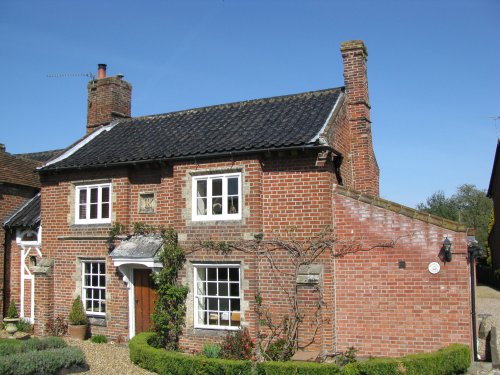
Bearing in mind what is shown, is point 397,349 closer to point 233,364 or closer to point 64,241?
point 233,364

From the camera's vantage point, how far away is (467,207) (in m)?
70.4

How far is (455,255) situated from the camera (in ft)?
40.5

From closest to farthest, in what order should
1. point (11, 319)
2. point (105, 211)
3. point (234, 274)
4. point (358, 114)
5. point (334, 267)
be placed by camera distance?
point (334, 267) < point (234, 274) < point (358, 114) < point (105, 211) < point (11, 319)

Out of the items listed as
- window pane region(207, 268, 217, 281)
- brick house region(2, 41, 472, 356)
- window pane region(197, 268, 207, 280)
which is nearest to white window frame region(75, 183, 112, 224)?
brick house region(2, 41, 472, 356)

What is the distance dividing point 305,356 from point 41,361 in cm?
616

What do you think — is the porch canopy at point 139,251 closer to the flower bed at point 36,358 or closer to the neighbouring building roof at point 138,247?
the neighbouring building roof at point 138,247

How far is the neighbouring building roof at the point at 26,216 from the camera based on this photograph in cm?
1877

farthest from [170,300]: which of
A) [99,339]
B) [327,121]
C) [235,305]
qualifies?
[327,121]

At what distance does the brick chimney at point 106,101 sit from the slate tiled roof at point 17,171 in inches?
124

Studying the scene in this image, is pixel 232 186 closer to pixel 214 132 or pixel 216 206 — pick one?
pixel 216 206

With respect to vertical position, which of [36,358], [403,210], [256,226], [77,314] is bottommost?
[36,358]

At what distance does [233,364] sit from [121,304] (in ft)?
19.0

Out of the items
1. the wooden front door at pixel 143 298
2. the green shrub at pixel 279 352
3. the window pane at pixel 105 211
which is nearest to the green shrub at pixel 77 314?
the wooden front door at pixel 143 298

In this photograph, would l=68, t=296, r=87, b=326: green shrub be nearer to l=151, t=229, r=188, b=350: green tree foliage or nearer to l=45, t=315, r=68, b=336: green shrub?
l=45, t=315, r=68, b=336: green shrub
